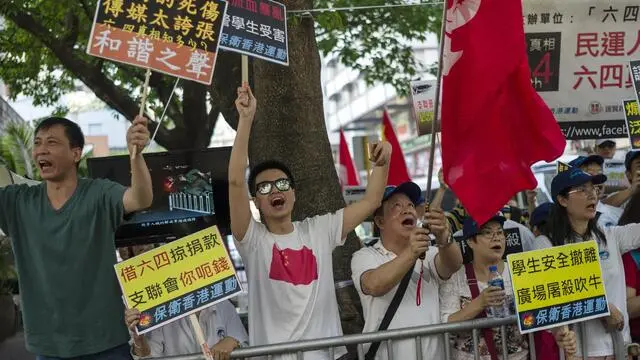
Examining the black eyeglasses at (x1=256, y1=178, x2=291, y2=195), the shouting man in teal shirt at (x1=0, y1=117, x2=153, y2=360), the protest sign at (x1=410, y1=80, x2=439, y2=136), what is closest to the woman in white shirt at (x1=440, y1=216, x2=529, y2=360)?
the black eyeglasses at (x1=256, y1=178, x2=291, y2=195)

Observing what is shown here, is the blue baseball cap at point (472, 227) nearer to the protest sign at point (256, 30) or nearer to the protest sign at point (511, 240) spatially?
the protest sign at point (511, 240)

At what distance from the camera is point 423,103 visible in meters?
8.62

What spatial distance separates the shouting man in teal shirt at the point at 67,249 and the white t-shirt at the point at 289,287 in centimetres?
72

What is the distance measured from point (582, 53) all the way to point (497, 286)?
10.8 ft

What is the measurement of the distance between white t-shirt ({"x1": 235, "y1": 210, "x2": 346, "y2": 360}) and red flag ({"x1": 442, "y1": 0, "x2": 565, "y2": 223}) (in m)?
0.85

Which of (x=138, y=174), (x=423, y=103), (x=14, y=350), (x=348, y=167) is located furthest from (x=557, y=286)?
(x=348, y=167)

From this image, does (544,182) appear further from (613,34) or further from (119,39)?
(119,39)

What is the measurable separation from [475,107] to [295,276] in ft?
4.42

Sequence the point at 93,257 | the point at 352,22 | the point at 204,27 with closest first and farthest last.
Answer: the point at 93,257, the point at 204,27, the point at 352,22

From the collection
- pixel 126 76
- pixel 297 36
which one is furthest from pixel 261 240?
pixel 126 76

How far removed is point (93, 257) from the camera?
4648mm

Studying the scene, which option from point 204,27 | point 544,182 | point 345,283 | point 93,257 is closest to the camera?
point 93,257

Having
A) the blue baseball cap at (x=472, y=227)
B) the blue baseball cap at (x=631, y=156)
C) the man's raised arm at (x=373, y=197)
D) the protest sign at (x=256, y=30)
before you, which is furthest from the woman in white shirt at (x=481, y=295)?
the blue baseball cap at (x=631, y=156)

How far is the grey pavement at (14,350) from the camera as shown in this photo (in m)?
11.2
